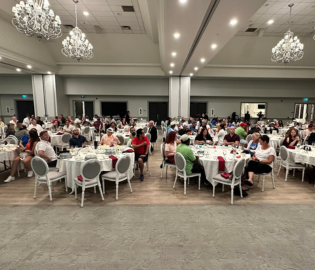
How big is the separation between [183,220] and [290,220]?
188cm

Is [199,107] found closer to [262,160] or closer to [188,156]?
[262,160]

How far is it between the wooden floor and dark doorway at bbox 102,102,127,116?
41.3ft

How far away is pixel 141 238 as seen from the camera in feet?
10.3

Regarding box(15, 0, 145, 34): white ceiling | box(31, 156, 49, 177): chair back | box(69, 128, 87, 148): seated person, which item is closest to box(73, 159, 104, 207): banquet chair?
box(31, 156, 49, 177): chair back

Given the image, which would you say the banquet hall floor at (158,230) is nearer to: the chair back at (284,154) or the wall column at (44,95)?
the chair back at (284,154)

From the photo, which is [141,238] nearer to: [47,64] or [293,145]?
[293,145]

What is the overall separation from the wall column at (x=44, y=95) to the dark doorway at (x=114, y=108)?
3965 millimetres

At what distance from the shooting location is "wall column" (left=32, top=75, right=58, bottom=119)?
14.7 meters

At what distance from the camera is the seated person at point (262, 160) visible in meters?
4.68

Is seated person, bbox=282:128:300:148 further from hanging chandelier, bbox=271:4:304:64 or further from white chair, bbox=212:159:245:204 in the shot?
hanging chandelier, bbox=271:4:304:64

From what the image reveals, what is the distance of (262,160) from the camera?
4.77 metres

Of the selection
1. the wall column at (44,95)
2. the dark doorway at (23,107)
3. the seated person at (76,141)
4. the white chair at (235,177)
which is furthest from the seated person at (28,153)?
the dark doorway at (23,107)

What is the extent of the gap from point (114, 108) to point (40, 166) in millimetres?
14052

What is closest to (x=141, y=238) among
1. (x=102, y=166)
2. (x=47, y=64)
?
(x=102, y=166)
